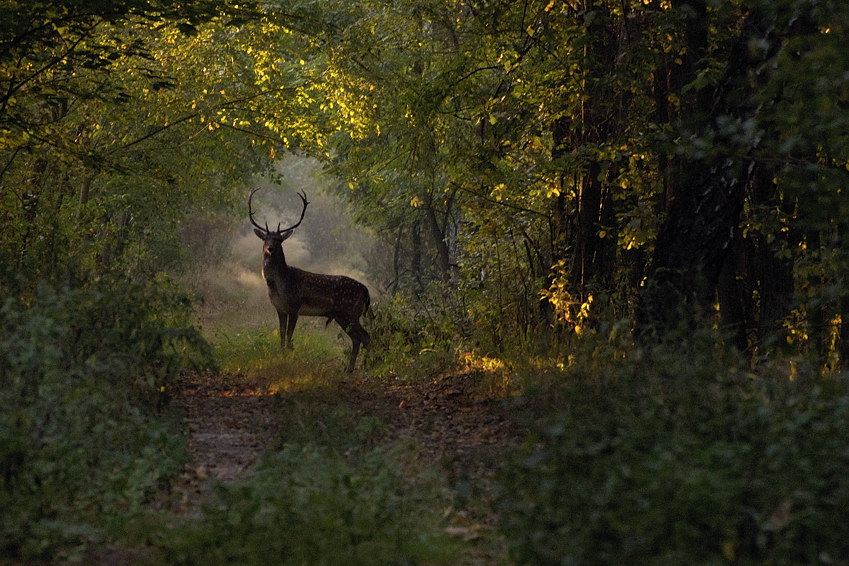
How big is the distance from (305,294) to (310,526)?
12.2 m

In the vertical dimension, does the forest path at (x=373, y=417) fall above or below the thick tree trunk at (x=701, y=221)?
below

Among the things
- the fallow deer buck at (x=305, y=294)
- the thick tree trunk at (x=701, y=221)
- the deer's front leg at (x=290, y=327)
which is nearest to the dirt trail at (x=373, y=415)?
the thick tree trunk at (x=701, y=221)

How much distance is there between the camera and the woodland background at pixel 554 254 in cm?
455

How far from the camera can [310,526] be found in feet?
16.0

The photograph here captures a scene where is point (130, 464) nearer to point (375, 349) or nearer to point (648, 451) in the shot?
point (648, 451)

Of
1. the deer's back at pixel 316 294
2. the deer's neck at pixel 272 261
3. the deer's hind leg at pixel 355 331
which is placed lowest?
the deer's hind leg at pixel 355 331

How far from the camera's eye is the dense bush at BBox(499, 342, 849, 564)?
4102mm

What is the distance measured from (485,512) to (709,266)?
321 centimetres

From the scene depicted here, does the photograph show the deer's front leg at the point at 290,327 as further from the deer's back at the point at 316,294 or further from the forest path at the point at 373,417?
the forest path at the point at 373,417

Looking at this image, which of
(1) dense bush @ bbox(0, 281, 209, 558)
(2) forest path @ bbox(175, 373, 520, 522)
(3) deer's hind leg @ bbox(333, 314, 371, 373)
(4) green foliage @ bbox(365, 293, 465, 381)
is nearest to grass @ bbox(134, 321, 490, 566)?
(2) forest path @ bbox(175, 373, 520, 522)

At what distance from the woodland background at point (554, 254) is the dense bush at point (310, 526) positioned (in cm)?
53

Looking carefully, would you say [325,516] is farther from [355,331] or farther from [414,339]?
[355,331]

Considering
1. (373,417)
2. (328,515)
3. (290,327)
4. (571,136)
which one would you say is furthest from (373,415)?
(290,327)

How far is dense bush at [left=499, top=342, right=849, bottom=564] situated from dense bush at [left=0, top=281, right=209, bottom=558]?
6.94ft
